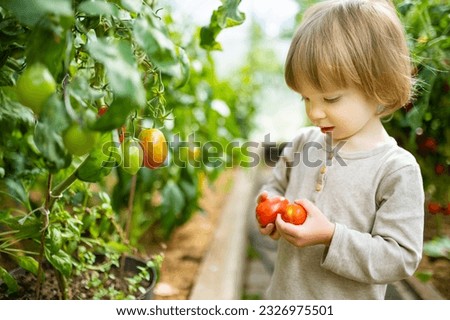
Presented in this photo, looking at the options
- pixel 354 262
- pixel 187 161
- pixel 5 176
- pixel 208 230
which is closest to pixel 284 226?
pixel 354 262

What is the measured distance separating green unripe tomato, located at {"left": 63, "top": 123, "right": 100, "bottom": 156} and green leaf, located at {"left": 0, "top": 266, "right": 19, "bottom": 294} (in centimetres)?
54

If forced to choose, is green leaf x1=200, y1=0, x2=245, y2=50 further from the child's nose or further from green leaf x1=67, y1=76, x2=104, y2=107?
green leaf x1=67, y1=76, x2=104, y2=107

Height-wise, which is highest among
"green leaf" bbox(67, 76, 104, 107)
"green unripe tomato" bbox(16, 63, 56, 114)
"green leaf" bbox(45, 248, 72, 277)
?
"green unripe tomato" bbox(16, 63, 56, 114)

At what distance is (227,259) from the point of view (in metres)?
2.06

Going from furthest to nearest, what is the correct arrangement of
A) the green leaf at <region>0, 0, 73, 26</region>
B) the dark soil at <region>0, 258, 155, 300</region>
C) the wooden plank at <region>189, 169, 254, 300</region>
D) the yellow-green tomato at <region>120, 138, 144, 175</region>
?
the wooden plank at <region>189, 169, 254, 300</region> < the dark soil at <region>0, 258, 155, 300</region> < the yellow-green tomato at <region>120, 138, 144, 175</region> < the green leaf at <region>0, 0, 73, 26</region>

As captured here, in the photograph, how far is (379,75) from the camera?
102 cm

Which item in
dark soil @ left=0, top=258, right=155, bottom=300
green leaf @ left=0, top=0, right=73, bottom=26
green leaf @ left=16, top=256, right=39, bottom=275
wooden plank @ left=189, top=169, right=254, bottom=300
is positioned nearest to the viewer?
green leaf @ left=0, top=0, right=73, bottom=26

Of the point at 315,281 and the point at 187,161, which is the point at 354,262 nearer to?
the point at 315,281

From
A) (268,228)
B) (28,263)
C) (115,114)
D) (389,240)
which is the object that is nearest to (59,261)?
(28,263)

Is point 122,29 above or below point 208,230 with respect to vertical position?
above

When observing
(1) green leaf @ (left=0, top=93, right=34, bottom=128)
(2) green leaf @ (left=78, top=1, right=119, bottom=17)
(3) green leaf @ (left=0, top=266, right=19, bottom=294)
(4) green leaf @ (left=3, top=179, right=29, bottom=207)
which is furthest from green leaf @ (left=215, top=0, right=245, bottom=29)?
(3) green leaf @ (left=0, top=266, right=19, bottom=294)

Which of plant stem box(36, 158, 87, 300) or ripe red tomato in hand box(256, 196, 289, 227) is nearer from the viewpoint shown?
plant stem box(36, 158, 87, 300)

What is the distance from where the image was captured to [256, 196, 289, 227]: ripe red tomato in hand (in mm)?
1062
